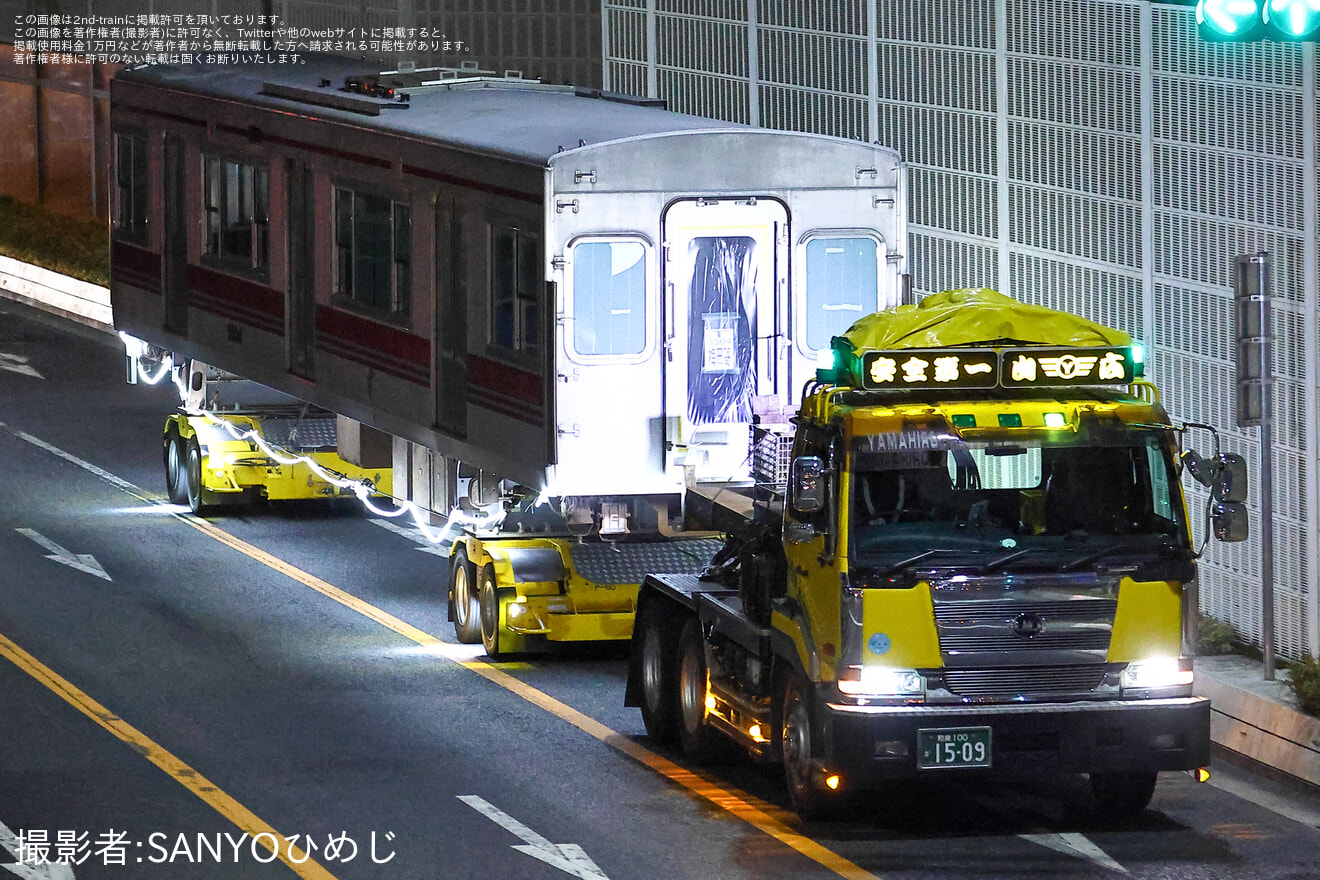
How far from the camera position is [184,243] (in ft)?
83.4

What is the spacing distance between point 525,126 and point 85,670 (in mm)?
5095

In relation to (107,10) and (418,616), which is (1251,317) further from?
(107,10)

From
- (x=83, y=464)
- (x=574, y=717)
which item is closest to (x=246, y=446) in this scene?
(x=83, y=464)

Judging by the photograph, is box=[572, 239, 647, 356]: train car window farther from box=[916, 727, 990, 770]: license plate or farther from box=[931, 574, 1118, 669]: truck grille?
box=[916, 727, 990, 770]: license plate

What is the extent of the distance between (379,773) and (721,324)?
4.57 m

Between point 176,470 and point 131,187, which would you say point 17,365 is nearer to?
point 131,187

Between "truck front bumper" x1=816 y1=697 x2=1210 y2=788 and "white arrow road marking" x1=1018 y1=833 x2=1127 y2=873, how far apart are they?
16.5 inches

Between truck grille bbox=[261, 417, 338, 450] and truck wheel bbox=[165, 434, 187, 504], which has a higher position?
truck grille bbox=[261, 417, 338, 450]

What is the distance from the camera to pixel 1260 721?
1605cm

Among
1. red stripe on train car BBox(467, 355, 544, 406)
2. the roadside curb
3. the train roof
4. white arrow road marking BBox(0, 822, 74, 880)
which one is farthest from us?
the train roof

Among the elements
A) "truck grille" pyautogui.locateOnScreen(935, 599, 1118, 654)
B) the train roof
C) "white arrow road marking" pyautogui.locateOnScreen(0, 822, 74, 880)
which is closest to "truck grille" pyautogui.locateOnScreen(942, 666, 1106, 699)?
"truck grille" pyautogui.locateOnScreen(935, 599, 1118, 654)

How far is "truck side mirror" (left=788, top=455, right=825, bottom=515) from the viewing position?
534 inches

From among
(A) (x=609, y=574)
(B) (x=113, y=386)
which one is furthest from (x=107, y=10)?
(A) (x=609, y=574)

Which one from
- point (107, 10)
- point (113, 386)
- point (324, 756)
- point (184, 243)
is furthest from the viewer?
point (107, 10)
